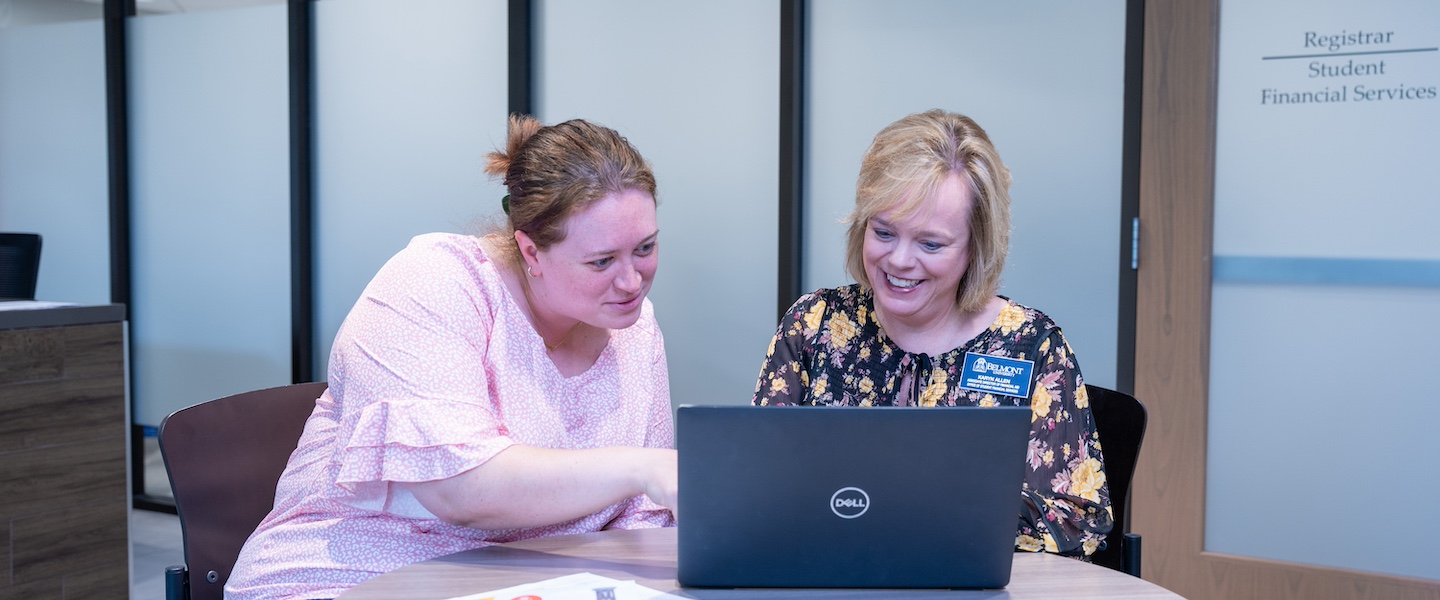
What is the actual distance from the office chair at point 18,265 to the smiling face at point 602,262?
227 cm

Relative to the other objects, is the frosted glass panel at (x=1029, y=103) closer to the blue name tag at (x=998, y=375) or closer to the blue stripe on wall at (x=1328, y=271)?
the blue stripe on wall at (x=1328, y=271)

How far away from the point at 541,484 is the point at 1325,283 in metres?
2.40

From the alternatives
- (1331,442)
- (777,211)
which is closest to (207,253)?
(777,211)

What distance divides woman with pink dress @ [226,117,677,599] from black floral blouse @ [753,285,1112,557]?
1.21 ft

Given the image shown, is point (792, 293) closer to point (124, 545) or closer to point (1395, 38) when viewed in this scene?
point (1395, 38)

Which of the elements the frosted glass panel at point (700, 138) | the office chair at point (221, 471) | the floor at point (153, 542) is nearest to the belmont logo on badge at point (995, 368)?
the office chair at point (221, 471)

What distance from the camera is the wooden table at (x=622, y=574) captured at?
129 cm

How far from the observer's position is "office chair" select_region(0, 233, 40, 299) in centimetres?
317

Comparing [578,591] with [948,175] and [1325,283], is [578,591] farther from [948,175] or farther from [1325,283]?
[1325,283]

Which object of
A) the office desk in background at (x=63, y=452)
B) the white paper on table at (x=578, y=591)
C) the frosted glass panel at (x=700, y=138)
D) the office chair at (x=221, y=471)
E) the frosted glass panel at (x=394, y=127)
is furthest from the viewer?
the frosted glass panel at (x=394, y=127)

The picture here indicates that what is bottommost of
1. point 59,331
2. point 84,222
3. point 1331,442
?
point 1331,442

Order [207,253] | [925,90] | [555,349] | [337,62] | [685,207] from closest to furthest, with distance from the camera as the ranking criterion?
1. [555,349]
2. [925,90]
3. [685,207]
4. [337,62]
5. [207,253]

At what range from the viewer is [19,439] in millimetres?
2730

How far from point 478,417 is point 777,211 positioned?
2.20 metres
